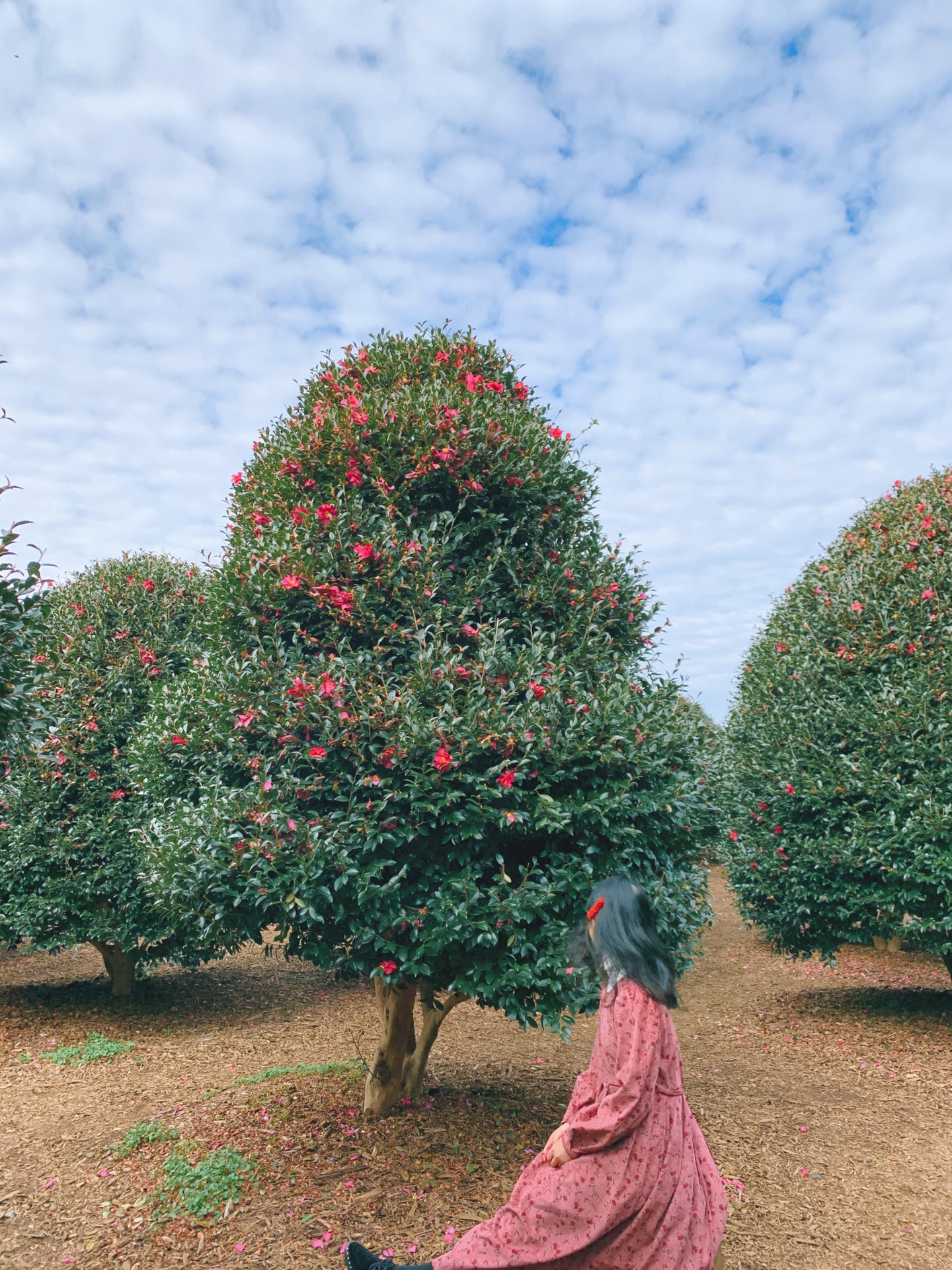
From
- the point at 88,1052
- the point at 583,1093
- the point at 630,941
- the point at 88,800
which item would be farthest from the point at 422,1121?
the point at 88,800

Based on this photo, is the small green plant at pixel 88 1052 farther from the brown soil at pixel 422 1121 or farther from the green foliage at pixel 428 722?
the green foliage at pixel 428 722

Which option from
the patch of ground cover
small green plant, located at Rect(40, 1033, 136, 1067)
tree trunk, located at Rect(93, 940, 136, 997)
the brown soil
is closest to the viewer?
the patch of ground cover

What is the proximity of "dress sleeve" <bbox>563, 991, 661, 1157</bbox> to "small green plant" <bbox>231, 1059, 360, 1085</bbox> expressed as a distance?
5.03 metres

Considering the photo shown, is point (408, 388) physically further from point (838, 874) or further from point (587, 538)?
point (838, 874)

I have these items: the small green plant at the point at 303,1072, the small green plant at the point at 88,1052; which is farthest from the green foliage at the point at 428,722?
the small green plant at the point at 88,1052

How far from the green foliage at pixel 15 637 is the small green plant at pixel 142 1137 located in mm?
3615

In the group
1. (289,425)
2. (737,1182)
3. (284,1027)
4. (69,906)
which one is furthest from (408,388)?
→ (284,1027)

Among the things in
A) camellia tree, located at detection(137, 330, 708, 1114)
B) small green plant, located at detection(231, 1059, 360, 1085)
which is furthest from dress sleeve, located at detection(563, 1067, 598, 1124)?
small green plant, located at detection(231, 1059, 360, 1085)

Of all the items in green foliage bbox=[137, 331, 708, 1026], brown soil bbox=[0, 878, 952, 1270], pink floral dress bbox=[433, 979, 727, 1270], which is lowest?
brown soil bbox=[0, 878, 952, 1270]

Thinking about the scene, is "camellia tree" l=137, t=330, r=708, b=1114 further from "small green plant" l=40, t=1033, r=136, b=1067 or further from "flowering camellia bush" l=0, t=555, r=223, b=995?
"small green plant" l=40, t=1033, r=136, b=1067

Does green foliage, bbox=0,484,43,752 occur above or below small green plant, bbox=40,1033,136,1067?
above

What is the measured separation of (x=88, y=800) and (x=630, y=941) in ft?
29.0

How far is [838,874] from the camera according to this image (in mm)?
9031

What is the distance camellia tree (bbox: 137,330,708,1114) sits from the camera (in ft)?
15.7
